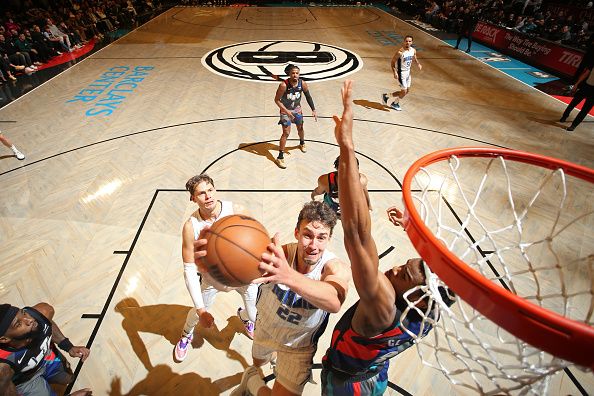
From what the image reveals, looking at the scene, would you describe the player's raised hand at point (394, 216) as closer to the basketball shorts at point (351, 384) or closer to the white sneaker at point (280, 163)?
the basketball shorts at point (351, 384)

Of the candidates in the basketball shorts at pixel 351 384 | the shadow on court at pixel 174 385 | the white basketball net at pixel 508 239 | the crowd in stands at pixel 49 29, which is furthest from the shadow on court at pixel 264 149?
the crowd in stands at pixel 49 29

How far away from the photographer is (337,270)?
6.65 ft

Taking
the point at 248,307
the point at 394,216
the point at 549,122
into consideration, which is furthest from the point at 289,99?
the point at 549,122

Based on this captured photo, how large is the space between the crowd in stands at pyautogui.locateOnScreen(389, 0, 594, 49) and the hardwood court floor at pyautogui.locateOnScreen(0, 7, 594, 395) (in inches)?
173

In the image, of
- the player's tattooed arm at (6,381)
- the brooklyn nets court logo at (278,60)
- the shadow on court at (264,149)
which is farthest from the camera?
the brooklyn nets court logo at (278,60)

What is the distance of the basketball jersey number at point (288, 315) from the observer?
2098 mm

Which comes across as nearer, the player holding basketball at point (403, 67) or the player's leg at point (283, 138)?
the player's leg at point (283, 138)

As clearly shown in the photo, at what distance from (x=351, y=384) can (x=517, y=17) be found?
18942 millimetres

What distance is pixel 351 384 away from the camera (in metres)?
2.05

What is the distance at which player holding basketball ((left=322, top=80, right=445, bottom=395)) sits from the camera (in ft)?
4.39

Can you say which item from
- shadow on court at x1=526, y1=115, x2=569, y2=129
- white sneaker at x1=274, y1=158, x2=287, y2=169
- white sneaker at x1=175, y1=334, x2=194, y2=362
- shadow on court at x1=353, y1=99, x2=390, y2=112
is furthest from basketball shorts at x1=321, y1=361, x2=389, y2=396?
shadow on court at x1=526, y1=115, x2=569, y2=129

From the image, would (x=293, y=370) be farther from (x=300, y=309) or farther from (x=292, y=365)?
(x=300, y=309)

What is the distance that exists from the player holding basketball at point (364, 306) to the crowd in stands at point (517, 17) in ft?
48.1

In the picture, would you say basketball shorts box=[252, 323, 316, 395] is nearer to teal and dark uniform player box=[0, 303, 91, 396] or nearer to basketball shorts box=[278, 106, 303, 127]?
teal and dark uniform player box=[0, 303, 91, 396]
